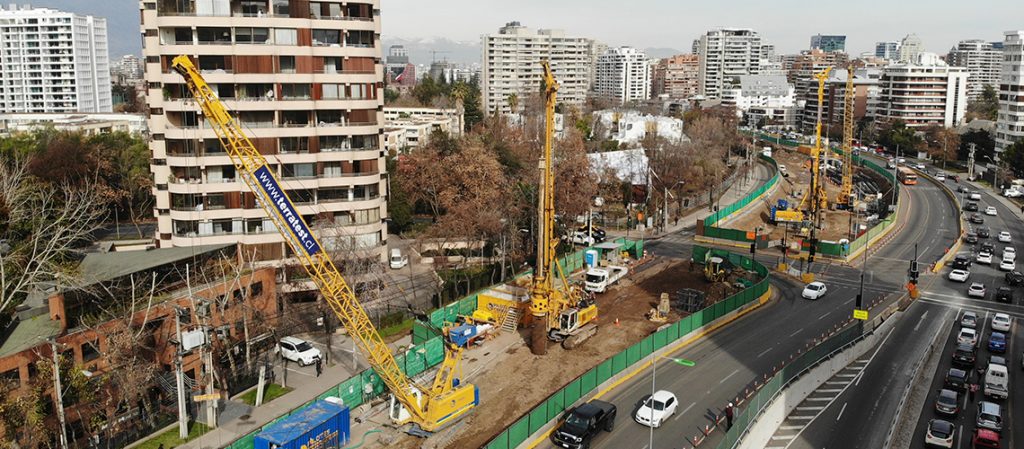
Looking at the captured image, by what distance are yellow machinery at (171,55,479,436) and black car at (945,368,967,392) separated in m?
24.1

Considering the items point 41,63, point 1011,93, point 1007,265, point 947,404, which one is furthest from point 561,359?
point 41,63

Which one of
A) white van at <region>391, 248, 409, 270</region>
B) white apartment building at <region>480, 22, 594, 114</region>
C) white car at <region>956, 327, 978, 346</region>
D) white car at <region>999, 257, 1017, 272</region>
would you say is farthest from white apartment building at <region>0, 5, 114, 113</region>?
white car at <region>956, 327, 978, 346</region>

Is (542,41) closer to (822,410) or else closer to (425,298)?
(425,298)

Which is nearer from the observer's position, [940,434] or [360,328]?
[940,434]

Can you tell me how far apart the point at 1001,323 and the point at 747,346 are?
17.3 m

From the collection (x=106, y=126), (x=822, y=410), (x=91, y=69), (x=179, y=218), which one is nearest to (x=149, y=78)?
(x=179, y=218)

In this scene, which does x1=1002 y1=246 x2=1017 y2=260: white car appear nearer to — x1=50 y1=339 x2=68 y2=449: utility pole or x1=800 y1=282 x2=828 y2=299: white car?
x1=800 y1=282 x2=828 y2=299: white car

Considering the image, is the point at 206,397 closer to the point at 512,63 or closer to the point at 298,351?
the point at 298,351

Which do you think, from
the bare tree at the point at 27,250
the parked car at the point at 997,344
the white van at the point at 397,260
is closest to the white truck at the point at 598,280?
the white van at the point at 397,260

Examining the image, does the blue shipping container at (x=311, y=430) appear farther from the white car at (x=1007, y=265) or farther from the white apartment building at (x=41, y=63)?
the white apartment building at (x=41, y=63)

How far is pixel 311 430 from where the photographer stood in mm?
31906

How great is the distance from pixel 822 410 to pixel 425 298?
28545mm

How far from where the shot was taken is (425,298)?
190 feet

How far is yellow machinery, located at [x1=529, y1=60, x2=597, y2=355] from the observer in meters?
45.7
